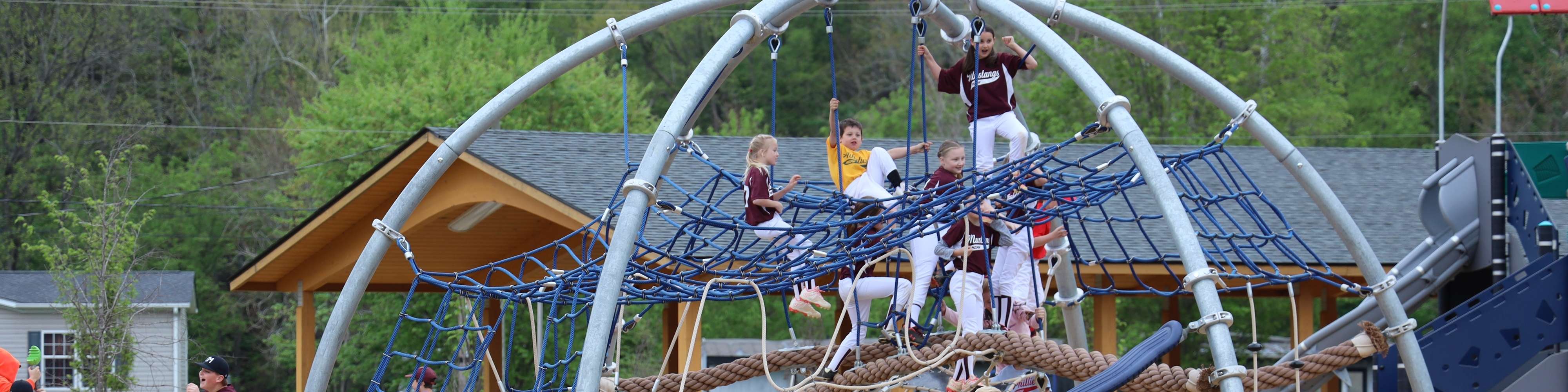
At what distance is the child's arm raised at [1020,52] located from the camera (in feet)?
24.2

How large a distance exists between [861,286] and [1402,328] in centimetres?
255

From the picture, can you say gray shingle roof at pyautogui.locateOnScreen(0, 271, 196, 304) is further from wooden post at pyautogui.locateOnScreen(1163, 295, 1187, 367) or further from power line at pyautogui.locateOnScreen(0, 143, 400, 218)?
wooden post at pyautogui.locateOnScreen(1163, 295, 1187, 367)

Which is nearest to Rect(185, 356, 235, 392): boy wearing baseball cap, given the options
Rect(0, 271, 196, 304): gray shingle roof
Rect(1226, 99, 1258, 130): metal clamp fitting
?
Rect(1226, 99, 1258, 130): metal clamp fitting

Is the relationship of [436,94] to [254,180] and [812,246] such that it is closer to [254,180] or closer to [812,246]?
[254,180]

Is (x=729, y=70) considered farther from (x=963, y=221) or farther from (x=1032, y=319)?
(x=1032, y=319)

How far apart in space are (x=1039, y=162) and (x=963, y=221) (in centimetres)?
54

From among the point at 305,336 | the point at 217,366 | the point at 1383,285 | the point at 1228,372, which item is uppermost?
the point at 305,336

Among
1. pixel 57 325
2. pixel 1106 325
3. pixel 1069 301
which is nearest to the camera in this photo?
pixel 1069 301

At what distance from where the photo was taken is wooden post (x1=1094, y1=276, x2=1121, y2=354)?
41.7ft

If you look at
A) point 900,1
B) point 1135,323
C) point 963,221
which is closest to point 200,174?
point 900,1

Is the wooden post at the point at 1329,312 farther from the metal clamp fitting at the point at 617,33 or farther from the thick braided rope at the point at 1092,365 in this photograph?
the metal clamp fitting at the point at 617,33

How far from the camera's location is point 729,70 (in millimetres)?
7523

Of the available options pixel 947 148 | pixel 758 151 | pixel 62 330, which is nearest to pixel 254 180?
pixel 62 330

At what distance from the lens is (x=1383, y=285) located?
6980 mm
